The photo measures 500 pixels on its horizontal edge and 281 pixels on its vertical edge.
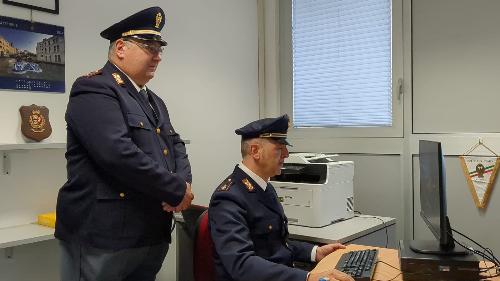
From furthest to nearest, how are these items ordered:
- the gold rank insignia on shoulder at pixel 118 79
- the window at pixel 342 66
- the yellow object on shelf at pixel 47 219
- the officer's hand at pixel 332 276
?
the window at pixel 342 66
the yellow object on shelf at pixel 47 219
the gold rank insignia on shoulder at pixel 118 79
the officer's hand at pixel 332 276

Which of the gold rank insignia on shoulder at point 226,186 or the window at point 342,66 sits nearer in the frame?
the gold rank insignia on shoulder at point 226,186

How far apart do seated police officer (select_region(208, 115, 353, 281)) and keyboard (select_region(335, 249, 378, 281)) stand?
0.14 meters

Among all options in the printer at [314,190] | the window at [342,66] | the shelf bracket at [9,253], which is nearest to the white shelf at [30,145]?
the shelf bracket at [9,253]

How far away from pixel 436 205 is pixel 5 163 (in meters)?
1.98

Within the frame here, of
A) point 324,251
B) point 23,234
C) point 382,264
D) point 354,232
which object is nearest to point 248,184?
point 324,251

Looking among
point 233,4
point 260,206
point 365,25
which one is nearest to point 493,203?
point 365,25

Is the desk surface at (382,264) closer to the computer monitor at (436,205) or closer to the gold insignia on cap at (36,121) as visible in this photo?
the computer monitor at (436,205)

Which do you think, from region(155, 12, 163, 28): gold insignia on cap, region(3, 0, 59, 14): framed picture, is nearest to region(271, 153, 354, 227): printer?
region(155, 12, 163, 28): gold insignia on cap

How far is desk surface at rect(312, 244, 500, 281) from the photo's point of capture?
1807 mm

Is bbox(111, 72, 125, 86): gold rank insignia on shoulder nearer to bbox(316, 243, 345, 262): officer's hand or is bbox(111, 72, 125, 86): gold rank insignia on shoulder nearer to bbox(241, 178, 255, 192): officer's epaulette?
bbox(241, 178, 255, 192): officer's epaulette

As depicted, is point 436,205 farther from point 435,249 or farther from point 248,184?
point 248,184

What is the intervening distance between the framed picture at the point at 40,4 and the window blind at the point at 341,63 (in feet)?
6.72

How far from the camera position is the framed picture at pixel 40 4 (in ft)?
7.90

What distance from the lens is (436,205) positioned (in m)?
1.78
